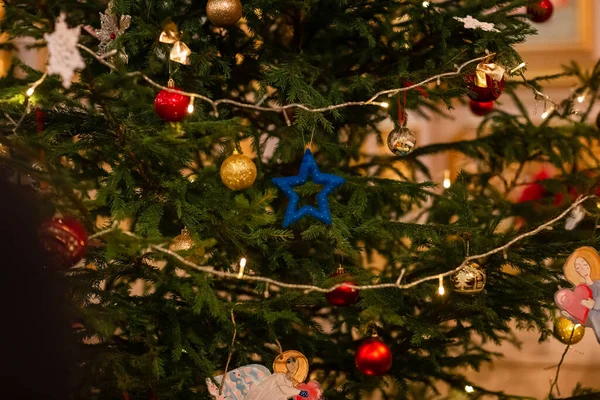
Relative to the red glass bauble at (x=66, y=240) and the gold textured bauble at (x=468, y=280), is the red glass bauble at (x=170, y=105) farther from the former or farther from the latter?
the gold textured bauble at (x=468, y=280)

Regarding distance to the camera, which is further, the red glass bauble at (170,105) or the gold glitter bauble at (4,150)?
the red glass bauble at (170,105)

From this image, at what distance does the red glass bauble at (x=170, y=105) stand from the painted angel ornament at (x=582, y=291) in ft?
2.25

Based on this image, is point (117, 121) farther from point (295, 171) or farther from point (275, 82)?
point (295, 171)

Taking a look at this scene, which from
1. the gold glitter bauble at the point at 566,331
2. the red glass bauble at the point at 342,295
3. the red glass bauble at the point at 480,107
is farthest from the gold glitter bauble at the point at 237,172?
the red glass bauble at the point at 480,107

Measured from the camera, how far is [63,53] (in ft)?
3.00

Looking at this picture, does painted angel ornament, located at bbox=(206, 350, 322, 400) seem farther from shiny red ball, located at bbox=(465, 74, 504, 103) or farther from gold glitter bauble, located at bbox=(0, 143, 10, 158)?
shiny red ball, located at bbox=(465, 74, 504, 103)

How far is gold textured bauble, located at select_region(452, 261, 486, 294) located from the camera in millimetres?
1174

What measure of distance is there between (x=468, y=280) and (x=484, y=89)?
0.34m

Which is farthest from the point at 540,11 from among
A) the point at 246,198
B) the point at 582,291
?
the point at 246,198

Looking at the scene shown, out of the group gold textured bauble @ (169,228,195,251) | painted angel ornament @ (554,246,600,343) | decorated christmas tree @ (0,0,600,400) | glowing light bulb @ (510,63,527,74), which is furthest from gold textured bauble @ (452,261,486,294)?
gold textured bauble @ (169,228,195,251)

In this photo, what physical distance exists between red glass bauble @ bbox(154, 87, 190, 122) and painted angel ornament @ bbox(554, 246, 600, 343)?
687mm

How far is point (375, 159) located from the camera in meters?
1.70

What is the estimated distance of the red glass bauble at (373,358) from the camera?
124 centimetres

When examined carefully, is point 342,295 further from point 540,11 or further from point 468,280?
point 540,11
